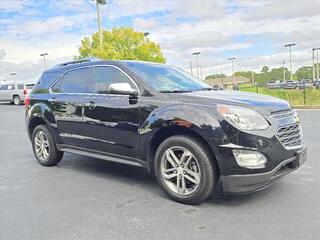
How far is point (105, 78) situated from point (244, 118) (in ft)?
7.43

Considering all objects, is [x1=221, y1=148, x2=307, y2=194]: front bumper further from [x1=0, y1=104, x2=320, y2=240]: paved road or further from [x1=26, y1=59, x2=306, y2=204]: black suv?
[x1=0, y1=104, x2=320, y2=240]: paved road

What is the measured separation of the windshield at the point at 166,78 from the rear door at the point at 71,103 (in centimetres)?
95

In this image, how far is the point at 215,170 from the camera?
4129mm

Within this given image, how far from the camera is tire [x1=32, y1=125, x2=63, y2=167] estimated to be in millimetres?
6340

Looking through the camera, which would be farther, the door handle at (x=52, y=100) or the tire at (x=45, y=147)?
the tire at (x=45, y=147)

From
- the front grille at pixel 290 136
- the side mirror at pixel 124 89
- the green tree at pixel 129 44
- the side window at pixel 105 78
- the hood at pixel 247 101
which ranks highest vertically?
the green tree at pixel 129 44

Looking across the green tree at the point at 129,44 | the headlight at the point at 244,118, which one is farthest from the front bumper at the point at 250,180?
the green tree at the point at 129,44

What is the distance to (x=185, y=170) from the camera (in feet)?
14.2

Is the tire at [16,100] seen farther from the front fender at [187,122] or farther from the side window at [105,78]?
the front fender at [187,122]

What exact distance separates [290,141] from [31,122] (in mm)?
4554

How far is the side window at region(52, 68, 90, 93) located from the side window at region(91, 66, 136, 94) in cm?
19

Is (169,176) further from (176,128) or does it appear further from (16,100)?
(16,100)

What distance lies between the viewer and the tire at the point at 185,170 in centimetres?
412

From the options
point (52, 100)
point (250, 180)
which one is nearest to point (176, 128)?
point (250, 180)
